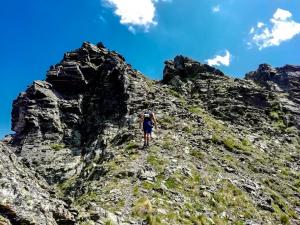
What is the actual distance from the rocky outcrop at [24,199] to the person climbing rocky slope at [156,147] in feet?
0.24

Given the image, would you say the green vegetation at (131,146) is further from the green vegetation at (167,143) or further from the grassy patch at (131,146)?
the green vegetation at (167,143)

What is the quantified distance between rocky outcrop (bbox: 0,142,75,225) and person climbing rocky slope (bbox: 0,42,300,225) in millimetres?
74

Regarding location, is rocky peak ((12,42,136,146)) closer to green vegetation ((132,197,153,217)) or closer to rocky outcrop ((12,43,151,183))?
rocky outcrop ((12,43,151,183))

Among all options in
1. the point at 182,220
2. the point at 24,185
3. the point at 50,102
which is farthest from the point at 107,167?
the point at 50,102

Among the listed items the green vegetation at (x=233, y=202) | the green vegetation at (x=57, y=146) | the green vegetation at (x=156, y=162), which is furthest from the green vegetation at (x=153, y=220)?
the green vegetation at (x=57, y=146)

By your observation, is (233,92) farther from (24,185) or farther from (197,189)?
(24,185)

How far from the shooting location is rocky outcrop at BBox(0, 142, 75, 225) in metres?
19.5

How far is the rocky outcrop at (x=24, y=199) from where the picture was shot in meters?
19.5

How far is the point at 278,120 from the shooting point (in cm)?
6706

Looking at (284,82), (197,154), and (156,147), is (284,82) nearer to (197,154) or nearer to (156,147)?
(197,154)

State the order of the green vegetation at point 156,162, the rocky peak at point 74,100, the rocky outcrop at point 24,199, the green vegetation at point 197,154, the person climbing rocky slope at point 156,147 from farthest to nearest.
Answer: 1. the rocky peak at point 74,100
2. the green vegetation at point 197,154
3. the green vegetation at point 156,162
4. the person climbing rocky slope at point 156,147
5. the rocky outcrop at point 24,199

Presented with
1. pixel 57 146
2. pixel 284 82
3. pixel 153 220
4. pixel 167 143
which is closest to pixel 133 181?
pixel 153 220

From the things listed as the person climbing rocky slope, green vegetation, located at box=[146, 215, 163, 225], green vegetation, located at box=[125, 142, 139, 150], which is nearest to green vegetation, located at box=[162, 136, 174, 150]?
the person climbing rocky slope

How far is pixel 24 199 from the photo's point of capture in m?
20.8
